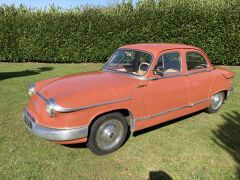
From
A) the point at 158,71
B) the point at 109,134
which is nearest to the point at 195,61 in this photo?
the point at 158,71

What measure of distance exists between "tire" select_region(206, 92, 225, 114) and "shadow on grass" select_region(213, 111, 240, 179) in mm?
258

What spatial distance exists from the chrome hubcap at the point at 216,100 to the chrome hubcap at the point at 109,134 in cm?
277

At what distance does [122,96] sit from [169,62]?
143 centimetres

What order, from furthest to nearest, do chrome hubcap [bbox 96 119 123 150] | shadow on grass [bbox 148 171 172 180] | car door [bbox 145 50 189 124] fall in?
car door [bbox 145 50 189 124], chrome hubcap [bbox 96 119 123 150], shadow on grass [bbox 148 171 172 180]

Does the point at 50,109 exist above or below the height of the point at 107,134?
above

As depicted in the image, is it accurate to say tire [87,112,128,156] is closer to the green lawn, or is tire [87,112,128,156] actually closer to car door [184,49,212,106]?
the green lawn

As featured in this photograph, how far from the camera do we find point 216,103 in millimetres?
6277

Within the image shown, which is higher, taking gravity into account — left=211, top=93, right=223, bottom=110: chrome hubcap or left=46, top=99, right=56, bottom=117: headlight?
left=46, top=99, right=56, bottom=117: headlight

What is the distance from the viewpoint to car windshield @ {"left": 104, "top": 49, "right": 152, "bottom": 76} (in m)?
5.08

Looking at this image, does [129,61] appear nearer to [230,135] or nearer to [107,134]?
[107,134]

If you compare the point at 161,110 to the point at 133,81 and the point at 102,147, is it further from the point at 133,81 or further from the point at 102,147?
the point at 102,147

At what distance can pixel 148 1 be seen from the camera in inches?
531

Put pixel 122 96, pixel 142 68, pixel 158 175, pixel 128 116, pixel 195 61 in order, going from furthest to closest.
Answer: pixel 195 61 < pixel 142 68 < pixel 128 116 < pixel 122 96 < pixel 158 175

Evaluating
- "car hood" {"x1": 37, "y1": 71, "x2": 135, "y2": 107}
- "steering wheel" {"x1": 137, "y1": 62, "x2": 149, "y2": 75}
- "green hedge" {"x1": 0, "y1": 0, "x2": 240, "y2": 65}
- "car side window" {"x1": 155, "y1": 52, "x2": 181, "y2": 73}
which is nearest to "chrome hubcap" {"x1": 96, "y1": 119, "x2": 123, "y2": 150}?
"car hood" {"x1": 37, "y1": 71, "x2": 135, "y2": 107}
